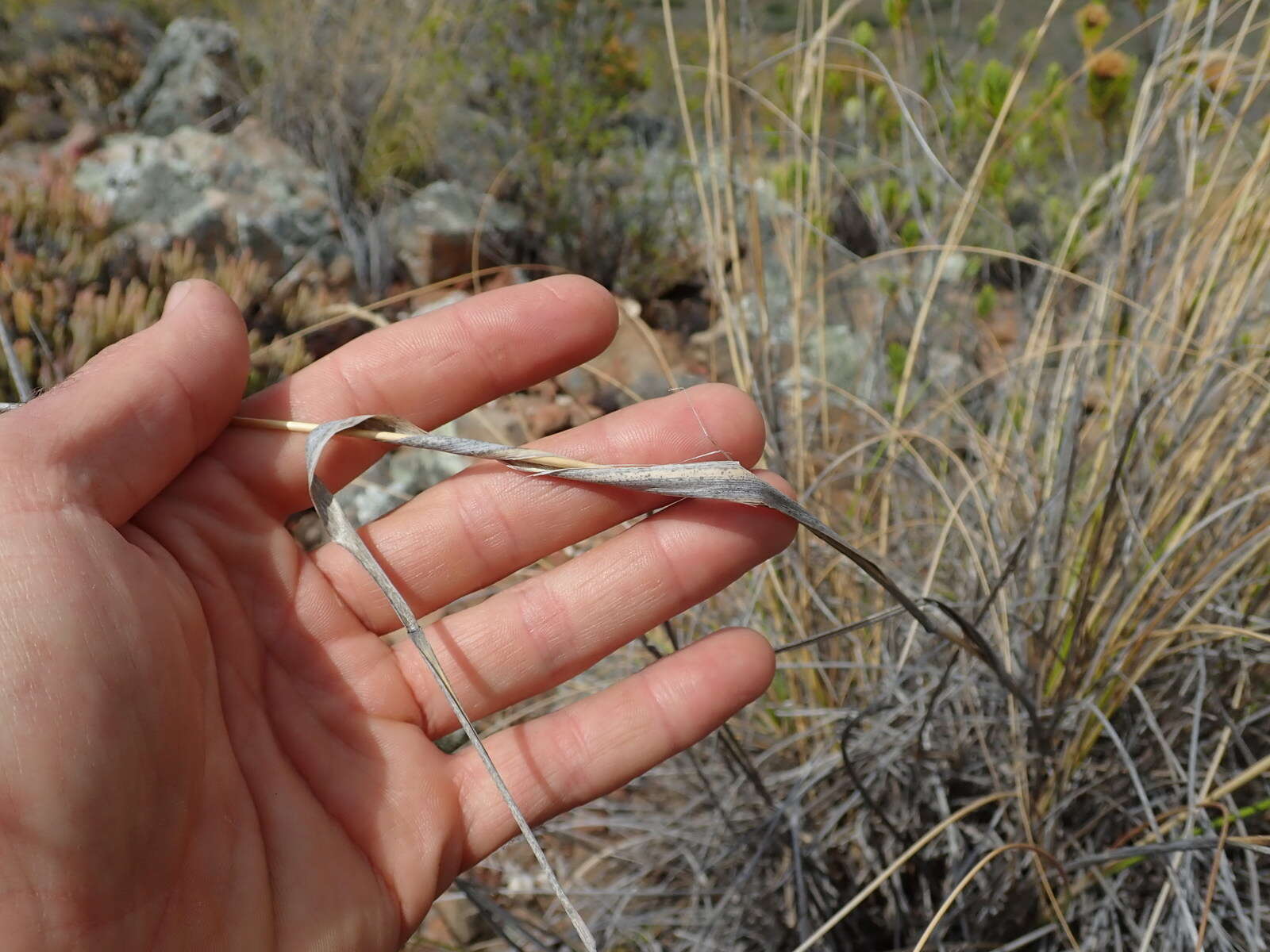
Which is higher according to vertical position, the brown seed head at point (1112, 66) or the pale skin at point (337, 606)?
the brown seed head at point (1112, 66)

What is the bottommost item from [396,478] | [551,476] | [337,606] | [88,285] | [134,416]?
[396,478]

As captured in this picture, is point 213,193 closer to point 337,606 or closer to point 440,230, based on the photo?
point 440,230

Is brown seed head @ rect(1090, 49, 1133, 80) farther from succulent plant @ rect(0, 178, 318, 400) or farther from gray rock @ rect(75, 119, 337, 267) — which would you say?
gray rock @ rect(75, 119, 337, 267)

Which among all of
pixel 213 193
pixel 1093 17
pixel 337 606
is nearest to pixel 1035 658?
pixel 337 606

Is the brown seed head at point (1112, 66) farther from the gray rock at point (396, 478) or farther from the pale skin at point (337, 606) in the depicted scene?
the gray rock at point (396, 478)

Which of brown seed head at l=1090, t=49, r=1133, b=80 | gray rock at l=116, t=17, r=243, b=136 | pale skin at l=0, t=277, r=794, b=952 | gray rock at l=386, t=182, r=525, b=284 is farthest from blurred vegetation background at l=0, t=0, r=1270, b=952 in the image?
gray rock at l=116, t=17, r=243, b=136

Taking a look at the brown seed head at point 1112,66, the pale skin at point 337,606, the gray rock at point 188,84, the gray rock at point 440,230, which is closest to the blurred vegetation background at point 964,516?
the brown seed head at point 1112,66
